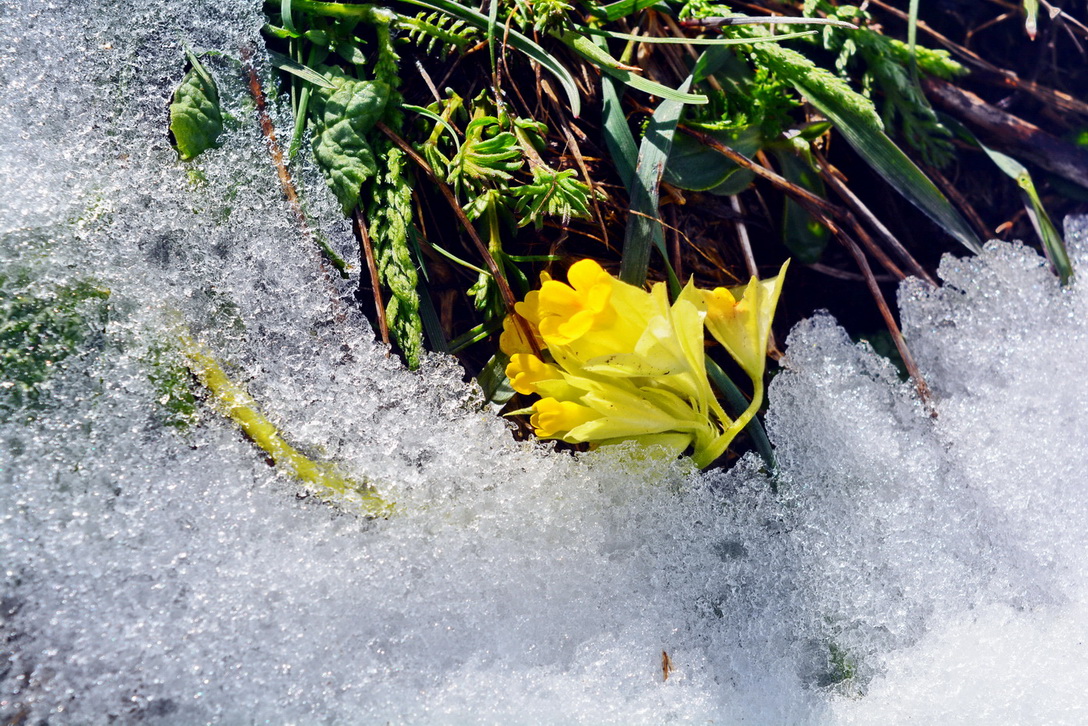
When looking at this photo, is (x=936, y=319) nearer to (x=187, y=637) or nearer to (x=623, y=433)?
(x=623, y=433)

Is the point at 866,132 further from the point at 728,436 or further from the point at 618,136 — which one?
the point at 728,436

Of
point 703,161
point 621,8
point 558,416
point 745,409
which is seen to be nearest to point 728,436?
point 745,409

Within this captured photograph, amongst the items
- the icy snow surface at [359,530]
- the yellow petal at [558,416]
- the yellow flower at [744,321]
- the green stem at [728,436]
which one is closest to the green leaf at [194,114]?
the icy snow surface at [359,530]

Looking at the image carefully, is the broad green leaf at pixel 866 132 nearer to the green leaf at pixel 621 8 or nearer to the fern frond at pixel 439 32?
the green leaf at pixel 621 8

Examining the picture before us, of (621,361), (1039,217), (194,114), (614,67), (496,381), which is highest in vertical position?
(614,67)

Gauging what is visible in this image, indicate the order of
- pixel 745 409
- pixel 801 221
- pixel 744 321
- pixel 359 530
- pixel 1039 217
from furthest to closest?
pixel 1039 217 < pixel 801 221 < pixel 745 409 < pixel 744 321 < pixel 359 530

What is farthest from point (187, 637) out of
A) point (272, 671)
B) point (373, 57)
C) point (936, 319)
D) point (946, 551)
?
point (936, 319)

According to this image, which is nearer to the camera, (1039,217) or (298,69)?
(298,69)

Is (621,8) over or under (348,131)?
over
